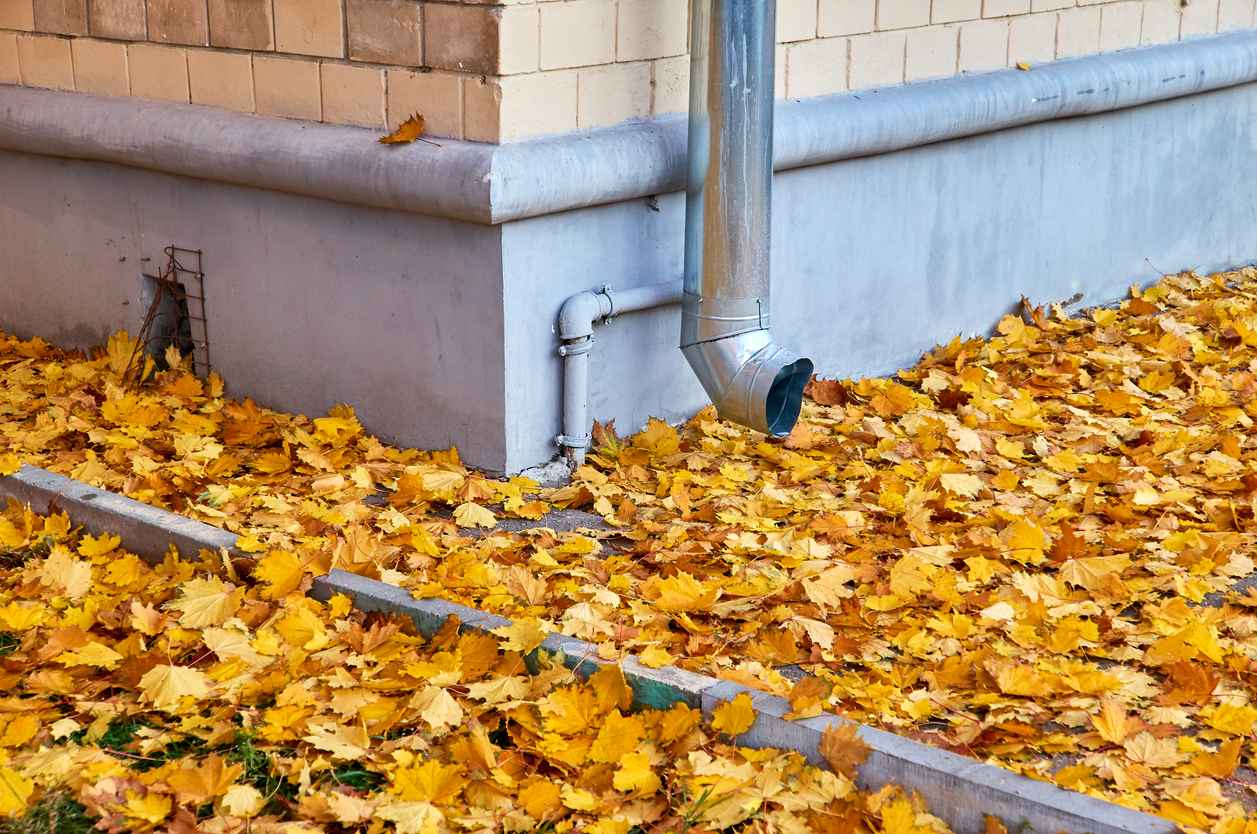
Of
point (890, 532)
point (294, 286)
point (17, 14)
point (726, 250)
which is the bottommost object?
point (890, 532)

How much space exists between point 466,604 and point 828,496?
129cm

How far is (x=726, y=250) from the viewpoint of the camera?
4617mm

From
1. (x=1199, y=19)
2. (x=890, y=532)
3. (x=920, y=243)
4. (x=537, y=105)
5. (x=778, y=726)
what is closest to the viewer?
(x=778, y=726)

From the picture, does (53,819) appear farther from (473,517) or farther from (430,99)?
(430,99)

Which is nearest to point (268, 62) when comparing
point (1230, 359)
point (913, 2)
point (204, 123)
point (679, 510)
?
point (204, 123)

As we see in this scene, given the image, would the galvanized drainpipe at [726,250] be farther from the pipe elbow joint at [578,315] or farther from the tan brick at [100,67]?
the tan brick at [100,67]

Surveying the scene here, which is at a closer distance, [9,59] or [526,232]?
[526,232]

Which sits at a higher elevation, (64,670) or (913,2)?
(913,2)

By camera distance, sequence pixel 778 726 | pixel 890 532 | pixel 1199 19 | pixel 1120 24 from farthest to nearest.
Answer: pixel 1199 19 < pixel 1120 24 < pixel 890 532 < pixel 778 726

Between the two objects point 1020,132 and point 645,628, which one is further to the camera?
point 1020,132

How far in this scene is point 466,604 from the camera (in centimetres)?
367

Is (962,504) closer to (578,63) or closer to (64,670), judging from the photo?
(578,63)

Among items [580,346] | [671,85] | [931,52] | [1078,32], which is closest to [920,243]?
[931,52]

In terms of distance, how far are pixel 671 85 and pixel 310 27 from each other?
111 centimetres
